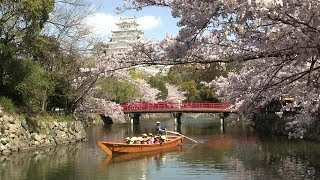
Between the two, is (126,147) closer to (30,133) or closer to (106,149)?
(106,149)

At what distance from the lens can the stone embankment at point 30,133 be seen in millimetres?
18469

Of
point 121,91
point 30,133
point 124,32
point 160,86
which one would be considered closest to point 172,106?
point 121,91

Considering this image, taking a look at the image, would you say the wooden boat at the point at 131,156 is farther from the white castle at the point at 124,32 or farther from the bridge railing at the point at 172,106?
the white castle at the point at 124,32

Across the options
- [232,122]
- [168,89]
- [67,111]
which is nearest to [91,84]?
[67,111]

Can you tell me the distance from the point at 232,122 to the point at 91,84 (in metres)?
15.4

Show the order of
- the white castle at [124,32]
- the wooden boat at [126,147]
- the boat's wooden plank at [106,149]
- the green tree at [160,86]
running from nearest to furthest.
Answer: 1. the wooden boat at [126,147]
2. the boat's wooden plank at [106,149]
3. the green tree at [160,86]
4. the white castle at [124,32]

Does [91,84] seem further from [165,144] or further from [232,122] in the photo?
[232,122]

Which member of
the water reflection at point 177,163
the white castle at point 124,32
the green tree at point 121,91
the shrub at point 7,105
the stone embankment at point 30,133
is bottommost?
the water reflection at point 177,163

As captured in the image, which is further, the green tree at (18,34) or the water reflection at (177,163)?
the green tree at (18,34)

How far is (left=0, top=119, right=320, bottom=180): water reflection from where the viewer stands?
1414 cm

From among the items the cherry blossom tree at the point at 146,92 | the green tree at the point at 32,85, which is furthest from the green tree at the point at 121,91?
the green tree at the point at 32,85

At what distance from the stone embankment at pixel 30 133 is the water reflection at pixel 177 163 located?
22.1 inches

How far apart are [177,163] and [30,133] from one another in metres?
7.42

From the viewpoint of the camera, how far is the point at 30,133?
794 inches
